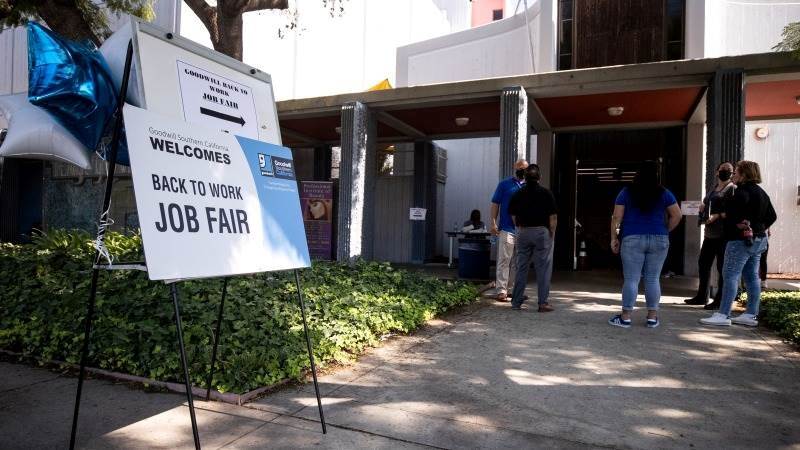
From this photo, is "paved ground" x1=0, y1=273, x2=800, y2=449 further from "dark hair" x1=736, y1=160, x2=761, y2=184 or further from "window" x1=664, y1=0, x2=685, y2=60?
"window" x1=664, y1=0, x2=685, y2=60

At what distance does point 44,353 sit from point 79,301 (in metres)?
0.72

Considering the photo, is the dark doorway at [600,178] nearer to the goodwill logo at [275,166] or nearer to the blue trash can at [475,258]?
the blue trash can at [475,258]

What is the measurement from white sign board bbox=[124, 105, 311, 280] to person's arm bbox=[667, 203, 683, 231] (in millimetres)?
3947

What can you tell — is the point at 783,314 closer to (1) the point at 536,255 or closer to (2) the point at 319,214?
(1) the point at 536,255

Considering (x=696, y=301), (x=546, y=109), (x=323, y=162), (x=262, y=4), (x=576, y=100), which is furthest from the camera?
(x=323, y=162)

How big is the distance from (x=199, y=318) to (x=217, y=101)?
212 centimetres

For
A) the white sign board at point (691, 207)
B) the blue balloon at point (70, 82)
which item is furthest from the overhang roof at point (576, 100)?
the blue balloon at point (70, 82)

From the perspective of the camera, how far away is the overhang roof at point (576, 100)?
730cm

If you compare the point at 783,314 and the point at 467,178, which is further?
the point at 467,178

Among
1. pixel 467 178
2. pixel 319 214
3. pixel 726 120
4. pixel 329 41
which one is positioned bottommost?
pixel 319 214

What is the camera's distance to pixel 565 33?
12234 millimetres

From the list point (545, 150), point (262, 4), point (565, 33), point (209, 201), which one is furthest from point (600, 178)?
point (209, 201)

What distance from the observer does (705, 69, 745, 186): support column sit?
273 inches

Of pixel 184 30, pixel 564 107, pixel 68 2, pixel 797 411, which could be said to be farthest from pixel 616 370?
pixel 184 30
